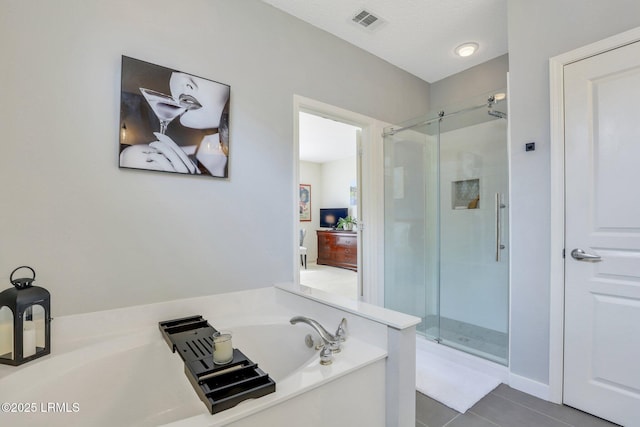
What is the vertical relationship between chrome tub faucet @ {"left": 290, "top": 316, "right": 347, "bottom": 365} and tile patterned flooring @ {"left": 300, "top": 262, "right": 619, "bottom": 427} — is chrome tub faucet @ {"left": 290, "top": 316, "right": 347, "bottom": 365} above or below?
above

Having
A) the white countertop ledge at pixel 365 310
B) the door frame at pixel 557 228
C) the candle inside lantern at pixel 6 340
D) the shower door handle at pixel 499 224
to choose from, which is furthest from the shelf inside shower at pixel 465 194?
the candle inside lantern at pixel 6 340

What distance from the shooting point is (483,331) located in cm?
283

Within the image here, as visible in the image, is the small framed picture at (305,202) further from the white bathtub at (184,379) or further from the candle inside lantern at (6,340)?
the candle inside lantern at (6,340)

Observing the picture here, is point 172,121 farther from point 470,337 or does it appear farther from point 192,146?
point 470,337

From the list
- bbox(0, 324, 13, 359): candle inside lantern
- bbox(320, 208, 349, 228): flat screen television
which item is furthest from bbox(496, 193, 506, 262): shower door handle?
bbox(320, 208, 349, 228): flat screen television

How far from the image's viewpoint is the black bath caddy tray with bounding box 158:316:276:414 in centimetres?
103

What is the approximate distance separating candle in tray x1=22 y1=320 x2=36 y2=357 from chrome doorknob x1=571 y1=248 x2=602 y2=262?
9.22 feet

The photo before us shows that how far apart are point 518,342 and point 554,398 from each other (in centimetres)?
33

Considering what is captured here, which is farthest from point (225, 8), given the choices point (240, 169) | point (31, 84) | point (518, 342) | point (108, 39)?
point (518, 342)

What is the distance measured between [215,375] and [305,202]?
247 inches

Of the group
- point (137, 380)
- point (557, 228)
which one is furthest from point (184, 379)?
point (557, 228)

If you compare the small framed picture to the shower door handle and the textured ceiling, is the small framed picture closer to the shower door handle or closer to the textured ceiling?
the textured ceiling

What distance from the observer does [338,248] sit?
6.69m

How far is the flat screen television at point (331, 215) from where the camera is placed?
709cm
